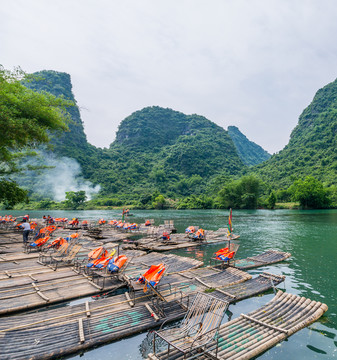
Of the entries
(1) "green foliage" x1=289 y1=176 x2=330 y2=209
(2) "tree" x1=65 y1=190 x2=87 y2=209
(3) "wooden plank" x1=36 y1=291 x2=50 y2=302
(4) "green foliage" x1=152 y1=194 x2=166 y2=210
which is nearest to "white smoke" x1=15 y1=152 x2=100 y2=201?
(2) "tree" x1=65 y1=190 x2=87 y2=209

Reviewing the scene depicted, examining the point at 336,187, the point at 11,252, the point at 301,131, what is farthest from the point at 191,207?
the point at 301,131

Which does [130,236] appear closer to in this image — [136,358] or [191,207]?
[136,358]

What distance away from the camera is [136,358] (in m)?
5.90

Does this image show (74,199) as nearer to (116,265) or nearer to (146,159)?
(146,159)

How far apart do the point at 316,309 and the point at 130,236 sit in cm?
1980

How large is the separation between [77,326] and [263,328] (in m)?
5.07

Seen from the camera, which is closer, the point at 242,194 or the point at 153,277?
the point at 153,277

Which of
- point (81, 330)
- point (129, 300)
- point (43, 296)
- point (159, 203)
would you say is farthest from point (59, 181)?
point (81, 330)

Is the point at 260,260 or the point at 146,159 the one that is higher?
the point at 146,159

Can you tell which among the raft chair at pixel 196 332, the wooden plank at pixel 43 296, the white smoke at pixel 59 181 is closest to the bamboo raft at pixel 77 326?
the raft chair at pixel 196 332

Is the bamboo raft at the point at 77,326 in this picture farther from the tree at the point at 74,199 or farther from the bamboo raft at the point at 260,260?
the tree at the point at 74,199

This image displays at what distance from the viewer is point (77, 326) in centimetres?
651

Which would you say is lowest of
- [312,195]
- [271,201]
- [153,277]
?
[153,277]

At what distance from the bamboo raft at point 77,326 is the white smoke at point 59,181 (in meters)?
108
